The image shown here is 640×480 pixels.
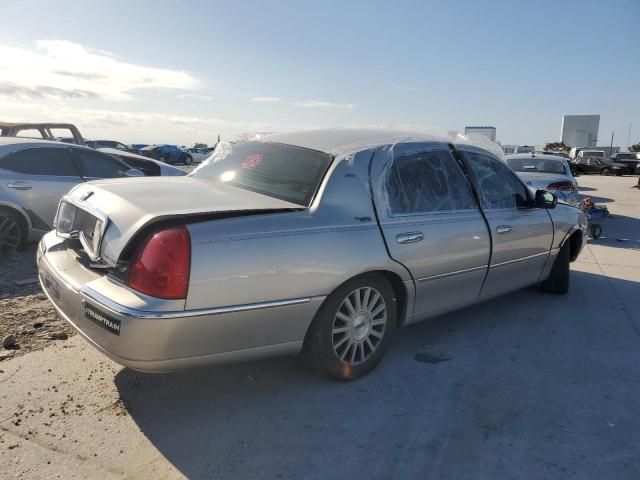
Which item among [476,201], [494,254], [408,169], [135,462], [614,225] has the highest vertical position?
[408,169]

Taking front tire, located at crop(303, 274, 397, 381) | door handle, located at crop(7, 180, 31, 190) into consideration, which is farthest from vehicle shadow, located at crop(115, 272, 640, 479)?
door handle, located at crop(7, 180, 31, 190)

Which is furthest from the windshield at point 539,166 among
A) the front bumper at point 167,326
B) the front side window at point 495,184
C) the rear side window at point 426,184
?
the front bumper at point 167,326

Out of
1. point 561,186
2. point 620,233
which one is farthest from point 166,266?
point 620,233

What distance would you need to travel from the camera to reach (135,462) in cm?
256

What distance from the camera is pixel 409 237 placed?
3504 mm

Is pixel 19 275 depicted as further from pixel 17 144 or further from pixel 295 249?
pixel 295 249

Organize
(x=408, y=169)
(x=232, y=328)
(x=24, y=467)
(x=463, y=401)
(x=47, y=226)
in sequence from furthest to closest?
(x=47, y=226), (x=408, y=169), (x=463, y=401), (x=232, y=328), (x=24, y=467)

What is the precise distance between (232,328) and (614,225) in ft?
36.3

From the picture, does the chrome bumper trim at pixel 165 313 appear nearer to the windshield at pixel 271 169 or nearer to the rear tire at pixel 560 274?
the windshield at pixel 271 169

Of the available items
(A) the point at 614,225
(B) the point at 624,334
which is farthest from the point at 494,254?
(A) the point at 614,225

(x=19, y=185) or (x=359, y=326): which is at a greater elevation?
(x=19, y=185)

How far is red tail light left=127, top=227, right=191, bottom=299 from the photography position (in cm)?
257

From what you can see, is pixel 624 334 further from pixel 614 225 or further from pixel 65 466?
pixel 614 225

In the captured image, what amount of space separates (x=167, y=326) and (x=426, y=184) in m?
2.16
